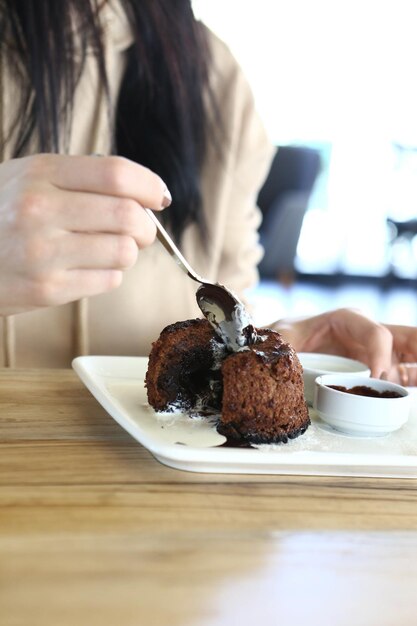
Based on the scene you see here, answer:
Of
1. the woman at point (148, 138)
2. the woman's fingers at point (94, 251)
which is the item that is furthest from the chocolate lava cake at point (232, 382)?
the woman at point (148, 138)

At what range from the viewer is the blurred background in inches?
230

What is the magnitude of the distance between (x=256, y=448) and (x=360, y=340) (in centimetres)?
42

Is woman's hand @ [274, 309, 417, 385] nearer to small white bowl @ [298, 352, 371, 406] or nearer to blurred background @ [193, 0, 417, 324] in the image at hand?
small white bowl @ [298, 352, 371, 406]

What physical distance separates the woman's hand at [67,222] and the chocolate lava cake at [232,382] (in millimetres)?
131

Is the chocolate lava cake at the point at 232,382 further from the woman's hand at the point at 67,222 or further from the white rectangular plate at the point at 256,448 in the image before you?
the woman's hand at the point at 67,222

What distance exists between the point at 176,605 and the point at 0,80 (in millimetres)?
1028

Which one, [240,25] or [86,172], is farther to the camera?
[240,25]

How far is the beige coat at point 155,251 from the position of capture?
1.27m

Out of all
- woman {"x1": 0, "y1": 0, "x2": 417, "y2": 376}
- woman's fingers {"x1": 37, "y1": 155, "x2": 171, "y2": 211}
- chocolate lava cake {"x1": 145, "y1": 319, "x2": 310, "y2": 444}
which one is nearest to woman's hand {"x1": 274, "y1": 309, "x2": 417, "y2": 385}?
woman {"x1": 0, "y1": 0, "x2": 417, "y2": 376}

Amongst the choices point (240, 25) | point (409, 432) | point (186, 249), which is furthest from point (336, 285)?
point (409, 432)

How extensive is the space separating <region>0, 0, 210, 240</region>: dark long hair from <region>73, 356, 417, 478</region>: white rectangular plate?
0.55 meters

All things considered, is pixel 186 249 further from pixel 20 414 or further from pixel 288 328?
pixel 20 414

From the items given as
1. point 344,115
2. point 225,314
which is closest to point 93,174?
point 225,314

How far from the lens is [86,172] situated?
0.66m
